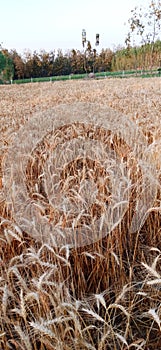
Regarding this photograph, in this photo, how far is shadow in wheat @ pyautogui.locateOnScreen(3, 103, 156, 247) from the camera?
1.46 m

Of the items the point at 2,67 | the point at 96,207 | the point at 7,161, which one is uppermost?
the point at 2,67

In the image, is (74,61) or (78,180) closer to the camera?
(78,180)

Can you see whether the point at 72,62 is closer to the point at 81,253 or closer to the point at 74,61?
the point at 74,61

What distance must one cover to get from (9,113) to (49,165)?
10.9 feet

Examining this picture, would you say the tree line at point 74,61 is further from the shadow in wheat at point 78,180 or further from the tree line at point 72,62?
the shadow in wheat at point 78,180

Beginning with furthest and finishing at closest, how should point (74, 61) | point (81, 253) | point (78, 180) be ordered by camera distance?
point (74, 61)
point (78, 180)
point (81, 253)

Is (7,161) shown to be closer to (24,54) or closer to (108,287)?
(108,287)

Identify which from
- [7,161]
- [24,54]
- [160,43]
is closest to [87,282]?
[7,161]

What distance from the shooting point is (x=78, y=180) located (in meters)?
2.03

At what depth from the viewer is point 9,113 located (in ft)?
16.9

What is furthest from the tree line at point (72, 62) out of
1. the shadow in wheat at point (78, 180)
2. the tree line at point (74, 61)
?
the shadow in wheat at point (78, 180)

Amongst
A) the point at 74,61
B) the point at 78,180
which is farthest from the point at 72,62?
the point at 78,180

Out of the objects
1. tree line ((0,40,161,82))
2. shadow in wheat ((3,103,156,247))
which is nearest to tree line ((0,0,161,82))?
tree line ((0,40,161,82))

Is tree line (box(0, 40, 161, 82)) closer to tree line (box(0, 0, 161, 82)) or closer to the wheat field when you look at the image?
tree line (box(0, 0, 161, 82))
